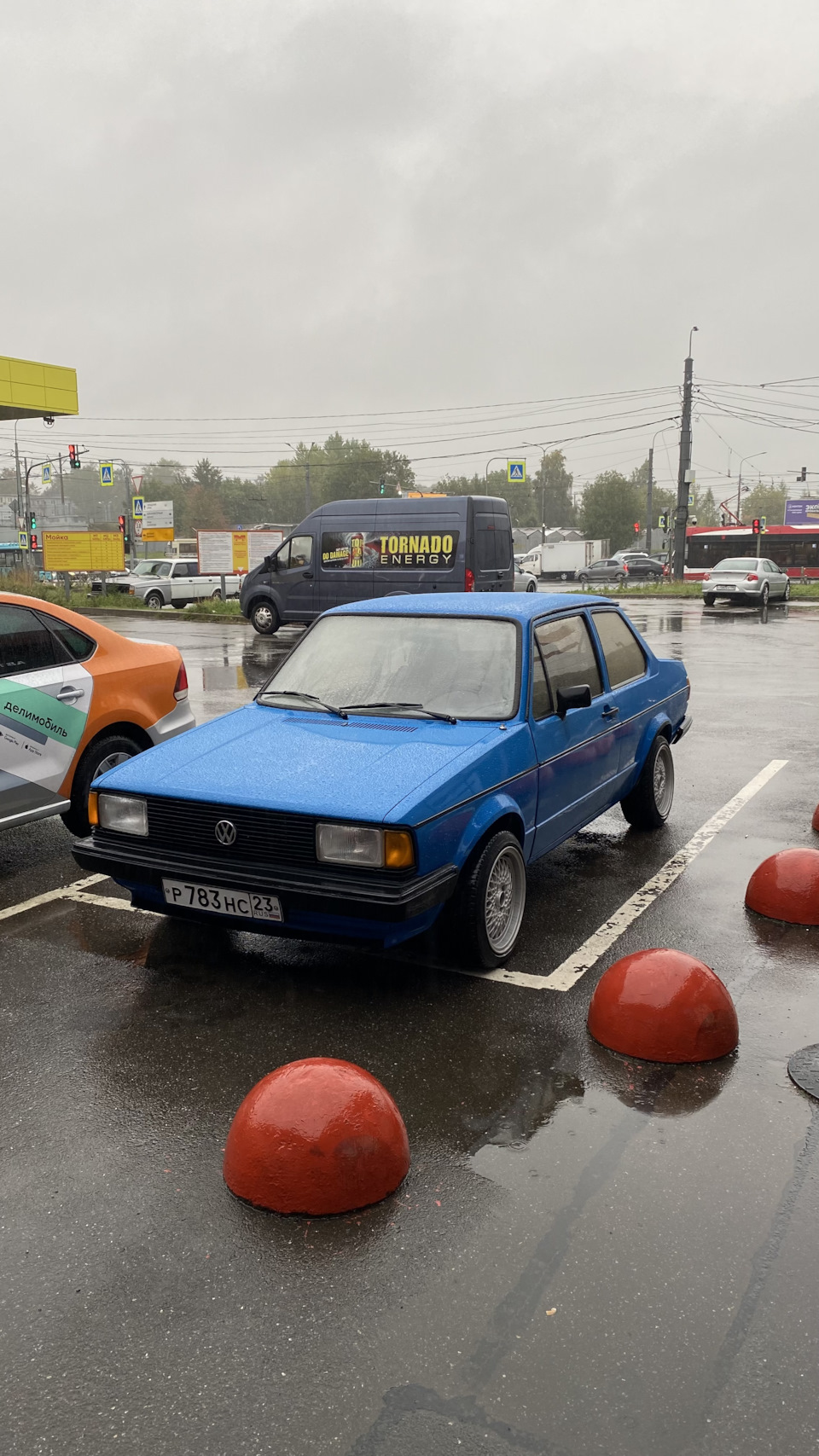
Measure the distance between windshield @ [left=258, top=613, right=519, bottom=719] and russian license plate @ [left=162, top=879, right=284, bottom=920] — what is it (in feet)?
4.03

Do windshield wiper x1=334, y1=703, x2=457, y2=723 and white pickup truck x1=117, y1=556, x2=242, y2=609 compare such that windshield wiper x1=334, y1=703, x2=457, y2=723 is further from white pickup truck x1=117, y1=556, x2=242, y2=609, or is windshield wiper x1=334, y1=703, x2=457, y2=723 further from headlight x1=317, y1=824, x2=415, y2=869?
white pickup truck x1=117, y1=556, x2=242, y2=609

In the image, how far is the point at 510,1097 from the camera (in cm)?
379

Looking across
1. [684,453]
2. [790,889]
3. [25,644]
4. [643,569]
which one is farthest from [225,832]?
[643,569]

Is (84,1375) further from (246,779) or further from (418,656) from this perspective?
(418,656)

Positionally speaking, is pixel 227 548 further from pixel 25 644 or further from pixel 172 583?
pixel 25 644

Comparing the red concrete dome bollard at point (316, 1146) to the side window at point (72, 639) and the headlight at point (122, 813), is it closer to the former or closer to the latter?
the headlight at point (122, 813)

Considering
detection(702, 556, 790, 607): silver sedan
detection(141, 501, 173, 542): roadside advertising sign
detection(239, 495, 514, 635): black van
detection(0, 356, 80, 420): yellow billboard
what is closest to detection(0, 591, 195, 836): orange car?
detection(239, 495, 514, 635): black van

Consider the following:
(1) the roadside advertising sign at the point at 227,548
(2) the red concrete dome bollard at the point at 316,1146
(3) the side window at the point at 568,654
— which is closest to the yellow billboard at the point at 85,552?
(1) the roadside advertising sign at the point at 227,548

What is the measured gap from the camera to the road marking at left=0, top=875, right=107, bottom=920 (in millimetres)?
5773

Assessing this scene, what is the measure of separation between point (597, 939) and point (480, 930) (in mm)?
928

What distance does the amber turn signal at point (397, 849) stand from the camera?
4203mm

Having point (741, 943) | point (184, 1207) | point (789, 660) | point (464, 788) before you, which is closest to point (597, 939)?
point (741, 943)

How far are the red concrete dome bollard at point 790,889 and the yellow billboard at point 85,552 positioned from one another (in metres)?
26.2

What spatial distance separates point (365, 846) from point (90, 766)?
2.91 m
